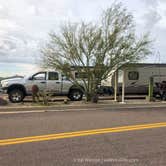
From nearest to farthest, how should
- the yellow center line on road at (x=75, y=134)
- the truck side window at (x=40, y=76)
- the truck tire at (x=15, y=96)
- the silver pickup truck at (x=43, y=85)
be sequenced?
the yellow center line on road at (x=75, y=134) < the truck tire at (x=15, y=96) < the silver pickup truck at (x=43, y=85) < the truck side window at (x=40, y=76)

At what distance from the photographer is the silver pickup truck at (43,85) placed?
18062 millimetres

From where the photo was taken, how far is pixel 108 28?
57.6 ft

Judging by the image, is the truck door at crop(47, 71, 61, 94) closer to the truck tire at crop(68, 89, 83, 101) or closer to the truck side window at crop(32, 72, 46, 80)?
the truck side window at crop(32, 72, 46, 80)

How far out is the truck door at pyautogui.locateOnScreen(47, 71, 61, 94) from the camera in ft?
62.4

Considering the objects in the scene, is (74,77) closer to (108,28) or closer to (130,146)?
(108,28)

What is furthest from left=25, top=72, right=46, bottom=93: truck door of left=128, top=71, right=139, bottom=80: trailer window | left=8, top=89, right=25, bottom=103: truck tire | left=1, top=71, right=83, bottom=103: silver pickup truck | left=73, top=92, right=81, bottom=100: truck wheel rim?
left=128, top=71, right=139, bottom=80: trailer window

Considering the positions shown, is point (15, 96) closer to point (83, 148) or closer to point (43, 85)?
point (43, 85)

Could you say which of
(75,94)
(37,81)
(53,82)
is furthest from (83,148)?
(75,94)

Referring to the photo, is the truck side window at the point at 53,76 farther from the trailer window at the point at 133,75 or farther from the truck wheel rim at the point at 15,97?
the trailer window at the point at 133,75

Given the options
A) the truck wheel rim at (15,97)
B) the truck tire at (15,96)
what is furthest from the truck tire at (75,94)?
the truck wheel rim at (15,97)

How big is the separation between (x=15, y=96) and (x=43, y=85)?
189 cm

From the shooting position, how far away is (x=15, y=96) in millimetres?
17984

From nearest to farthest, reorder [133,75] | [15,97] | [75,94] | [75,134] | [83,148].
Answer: [83,148], [75,134], [15,97], [75,94], [133,75]

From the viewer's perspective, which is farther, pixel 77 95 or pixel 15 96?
pixel 77 95
